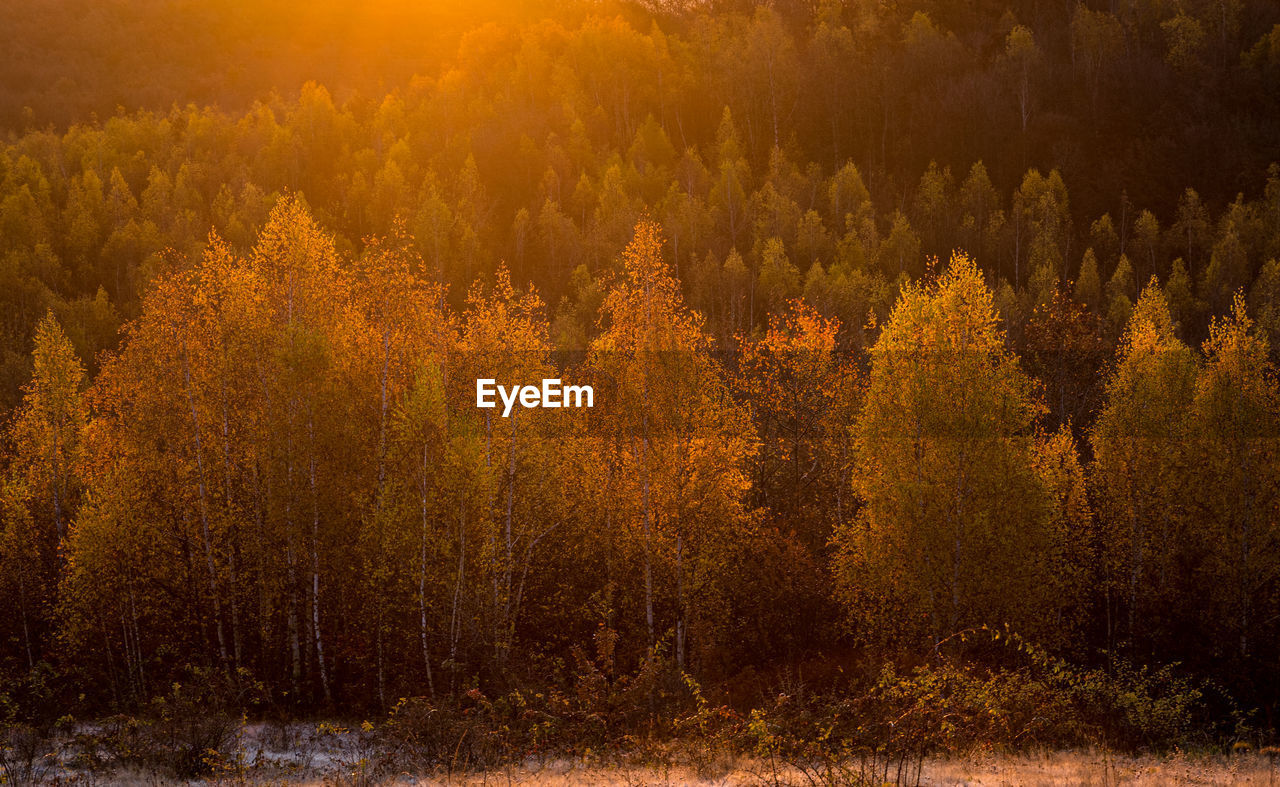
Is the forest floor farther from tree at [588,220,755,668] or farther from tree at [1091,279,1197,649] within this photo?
tree at [1091,279,1197,649]

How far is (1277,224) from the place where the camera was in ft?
320

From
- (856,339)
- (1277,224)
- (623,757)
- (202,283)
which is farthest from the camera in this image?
(1277,224)

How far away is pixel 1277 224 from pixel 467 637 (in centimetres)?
10276

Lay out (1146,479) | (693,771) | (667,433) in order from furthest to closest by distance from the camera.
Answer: (1146,479) → (667,433) → (693,771)

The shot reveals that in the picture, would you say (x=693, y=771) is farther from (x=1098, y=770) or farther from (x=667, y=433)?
(x=667, y=433)

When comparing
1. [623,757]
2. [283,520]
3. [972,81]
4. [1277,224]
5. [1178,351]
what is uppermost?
[972,81]

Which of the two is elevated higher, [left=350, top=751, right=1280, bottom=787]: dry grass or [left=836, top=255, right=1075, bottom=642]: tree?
[left=836, top=255, right=1075, bottom=642]: tree

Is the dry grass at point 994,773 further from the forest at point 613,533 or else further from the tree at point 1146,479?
the tree at point 1146,479

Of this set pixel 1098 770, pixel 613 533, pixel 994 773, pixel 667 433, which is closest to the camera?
pixel 1098 770

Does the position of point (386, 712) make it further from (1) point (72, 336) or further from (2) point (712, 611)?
(1) point (72, 336)

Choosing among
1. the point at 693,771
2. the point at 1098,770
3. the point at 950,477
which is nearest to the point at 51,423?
the point at 693,771

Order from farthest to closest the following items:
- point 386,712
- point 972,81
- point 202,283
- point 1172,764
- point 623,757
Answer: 1. point 972,81
2. point 202,283
3. point 386,712
4. point 623,757
5. point 1172,764

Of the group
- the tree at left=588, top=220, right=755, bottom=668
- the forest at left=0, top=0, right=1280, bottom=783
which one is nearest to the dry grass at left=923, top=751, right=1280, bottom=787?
the forest at left=0, top=0, right=1280, bottom=783

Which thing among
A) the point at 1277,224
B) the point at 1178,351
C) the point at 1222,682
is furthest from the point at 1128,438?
the point at 1277,224
